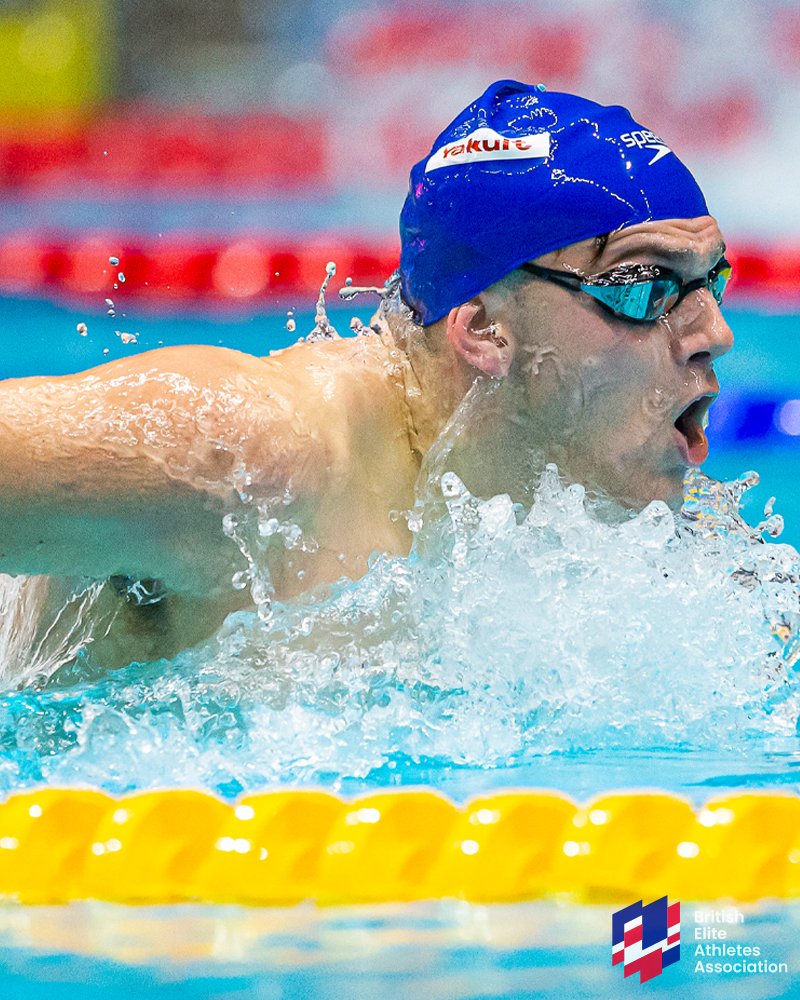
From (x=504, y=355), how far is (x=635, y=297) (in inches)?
7.2

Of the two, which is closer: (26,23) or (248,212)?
(248,212)

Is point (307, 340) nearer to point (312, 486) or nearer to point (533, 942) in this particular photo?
point (312, 486)

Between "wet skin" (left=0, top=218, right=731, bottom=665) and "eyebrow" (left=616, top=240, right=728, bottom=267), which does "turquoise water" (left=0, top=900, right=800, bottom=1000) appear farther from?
"eyebrow" (left=616, top=240, right=728, bottom=267)

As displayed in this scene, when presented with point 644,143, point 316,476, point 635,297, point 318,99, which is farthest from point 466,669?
point 318,99

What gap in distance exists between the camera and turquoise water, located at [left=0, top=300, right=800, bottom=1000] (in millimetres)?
1460

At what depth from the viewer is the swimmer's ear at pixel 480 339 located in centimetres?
188

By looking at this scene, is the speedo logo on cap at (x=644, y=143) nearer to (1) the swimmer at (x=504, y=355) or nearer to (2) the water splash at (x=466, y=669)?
(1) the swimmer at (x=504, y=355)

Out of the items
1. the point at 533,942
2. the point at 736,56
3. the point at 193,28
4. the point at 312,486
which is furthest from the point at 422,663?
the point at 193,28

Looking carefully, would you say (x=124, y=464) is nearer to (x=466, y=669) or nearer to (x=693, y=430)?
(x=466, y=669)

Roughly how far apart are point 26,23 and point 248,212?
1.87 metres

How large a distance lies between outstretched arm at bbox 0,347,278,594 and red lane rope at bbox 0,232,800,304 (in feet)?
11.5

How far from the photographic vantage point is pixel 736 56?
24.7ft

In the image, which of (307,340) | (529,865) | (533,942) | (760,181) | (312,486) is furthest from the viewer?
(760,181)

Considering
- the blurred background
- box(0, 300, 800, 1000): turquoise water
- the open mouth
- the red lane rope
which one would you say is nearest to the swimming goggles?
the open mouth
